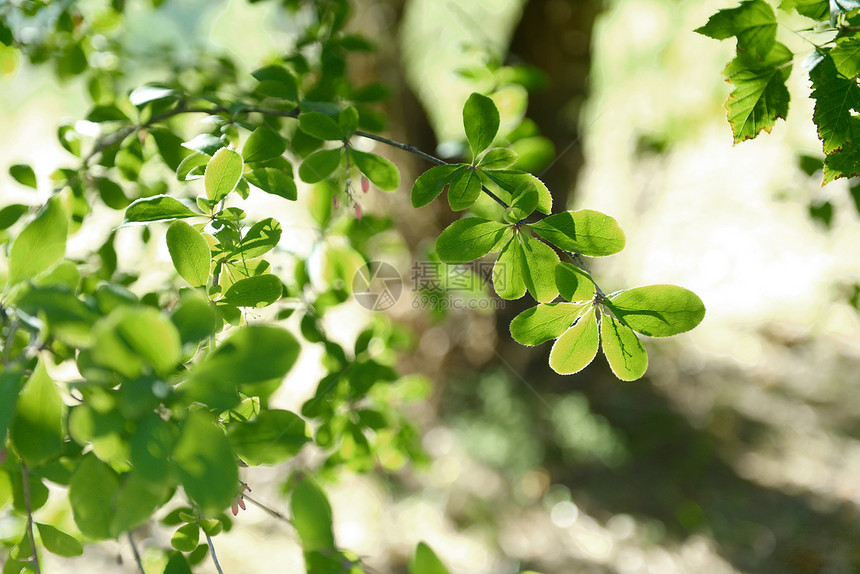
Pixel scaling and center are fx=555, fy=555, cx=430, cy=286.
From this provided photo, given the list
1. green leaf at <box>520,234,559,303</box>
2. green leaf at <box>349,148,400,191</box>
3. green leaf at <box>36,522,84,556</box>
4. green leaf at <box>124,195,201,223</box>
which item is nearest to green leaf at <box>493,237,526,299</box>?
green leaf at <box>520,234,559,303</box>

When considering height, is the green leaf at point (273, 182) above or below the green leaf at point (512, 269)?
above

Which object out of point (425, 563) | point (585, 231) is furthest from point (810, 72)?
point (425, 563)

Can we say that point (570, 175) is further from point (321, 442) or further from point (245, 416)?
point (245, 416)

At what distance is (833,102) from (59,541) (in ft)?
2.43

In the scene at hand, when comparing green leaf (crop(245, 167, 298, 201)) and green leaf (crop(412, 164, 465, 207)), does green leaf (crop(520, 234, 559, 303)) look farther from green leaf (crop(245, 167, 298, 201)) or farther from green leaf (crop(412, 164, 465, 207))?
green leaf (crop(245, 167, 298, 201))

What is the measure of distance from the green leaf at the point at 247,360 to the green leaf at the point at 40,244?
0.15 m

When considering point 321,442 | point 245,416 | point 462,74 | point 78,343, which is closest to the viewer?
point 78,343

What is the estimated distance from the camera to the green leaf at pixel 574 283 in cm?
44

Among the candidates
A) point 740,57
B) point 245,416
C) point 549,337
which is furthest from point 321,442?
point 740,57

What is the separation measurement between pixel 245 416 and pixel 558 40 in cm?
161

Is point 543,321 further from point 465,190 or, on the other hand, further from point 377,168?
point 377,168

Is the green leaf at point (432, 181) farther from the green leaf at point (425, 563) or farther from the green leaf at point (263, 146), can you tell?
the green leaf at point (425, 563)

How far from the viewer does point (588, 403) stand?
2.42 meters

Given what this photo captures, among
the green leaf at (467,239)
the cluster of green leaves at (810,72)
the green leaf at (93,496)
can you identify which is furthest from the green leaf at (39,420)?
the cluster of green leaves at (810,72)
